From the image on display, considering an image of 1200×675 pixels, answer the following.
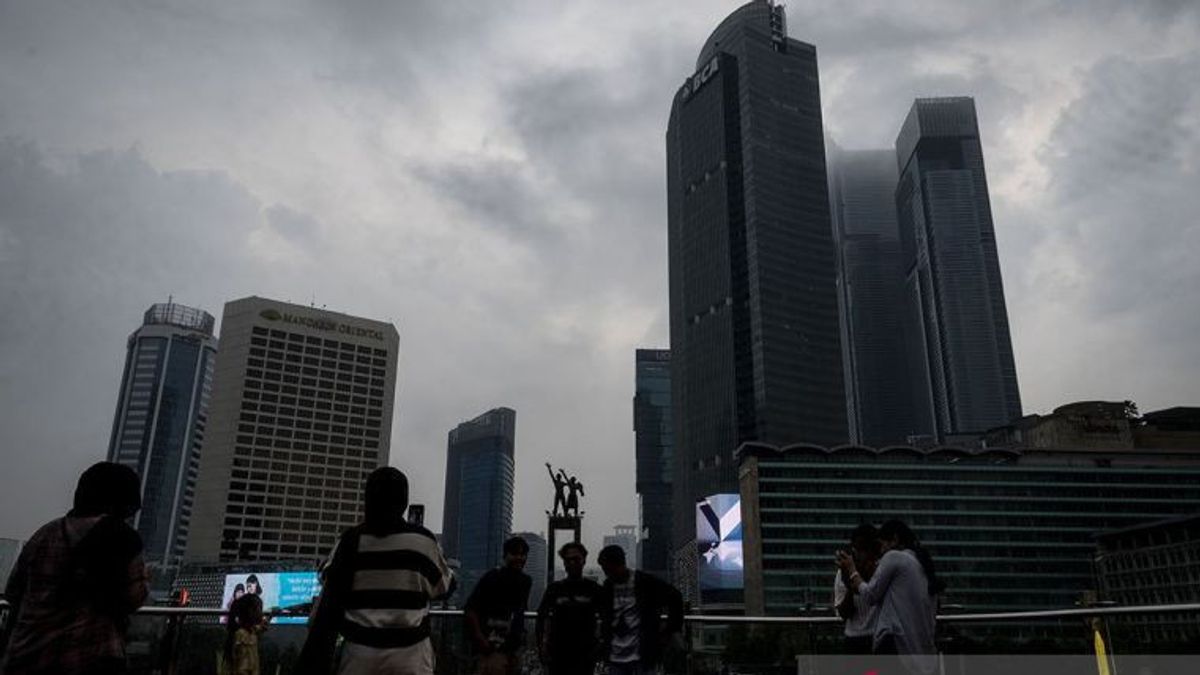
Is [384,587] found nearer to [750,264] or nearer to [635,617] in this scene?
[635,617]

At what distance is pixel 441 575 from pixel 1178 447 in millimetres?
145046

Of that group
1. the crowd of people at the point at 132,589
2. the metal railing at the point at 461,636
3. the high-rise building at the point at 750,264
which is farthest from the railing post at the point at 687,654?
the high-rise building at the point at 750,264

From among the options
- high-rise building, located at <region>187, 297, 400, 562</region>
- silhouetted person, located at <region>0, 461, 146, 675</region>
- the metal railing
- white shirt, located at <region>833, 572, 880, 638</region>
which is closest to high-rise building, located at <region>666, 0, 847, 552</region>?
high-rise building, located at <region>187, 297, 400, 562</region>

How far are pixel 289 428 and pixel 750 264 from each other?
91377 mm

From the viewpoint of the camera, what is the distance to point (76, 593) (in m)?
4.01

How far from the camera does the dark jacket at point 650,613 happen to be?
6.82 meters

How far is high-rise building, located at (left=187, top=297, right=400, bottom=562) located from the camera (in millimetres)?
139125

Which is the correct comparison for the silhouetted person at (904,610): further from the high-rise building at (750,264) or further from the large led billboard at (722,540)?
the high-rise building at (750,264)

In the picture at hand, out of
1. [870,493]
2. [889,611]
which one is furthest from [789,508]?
[889,611]

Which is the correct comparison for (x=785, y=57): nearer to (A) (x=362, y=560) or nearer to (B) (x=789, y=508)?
(B) (x=789, y=508)

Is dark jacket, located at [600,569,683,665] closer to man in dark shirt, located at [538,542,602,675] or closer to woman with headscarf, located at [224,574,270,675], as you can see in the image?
man in dark shirt, located at [538,542,602,675]

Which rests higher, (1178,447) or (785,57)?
(785,57)

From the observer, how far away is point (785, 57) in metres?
163

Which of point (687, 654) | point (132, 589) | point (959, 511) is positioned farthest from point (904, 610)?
point (959, 511)
